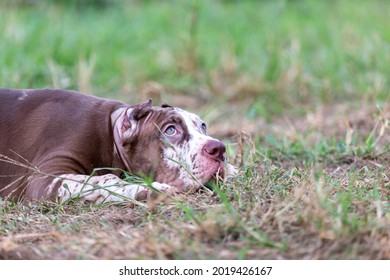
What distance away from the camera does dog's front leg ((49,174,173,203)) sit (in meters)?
4.05

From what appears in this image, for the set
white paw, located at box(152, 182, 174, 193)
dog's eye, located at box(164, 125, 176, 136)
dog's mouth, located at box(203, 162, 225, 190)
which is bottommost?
white paw, located at box(152, 182, 174, 193)

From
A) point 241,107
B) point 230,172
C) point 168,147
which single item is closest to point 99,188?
point 168,147

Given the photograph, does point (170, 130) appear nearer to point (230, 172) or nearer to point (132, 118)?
point (132, 118)

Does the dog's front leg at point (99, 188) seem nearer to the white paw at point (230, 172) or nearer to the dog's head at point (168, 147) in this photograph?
the dog's head at point (168, 147)

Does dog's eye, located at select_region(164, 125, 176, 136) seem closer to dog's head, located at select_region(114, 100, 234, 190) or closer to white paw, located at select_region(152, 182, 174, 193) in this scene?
dog's head, located at select_region(114, 100, 234, 190)

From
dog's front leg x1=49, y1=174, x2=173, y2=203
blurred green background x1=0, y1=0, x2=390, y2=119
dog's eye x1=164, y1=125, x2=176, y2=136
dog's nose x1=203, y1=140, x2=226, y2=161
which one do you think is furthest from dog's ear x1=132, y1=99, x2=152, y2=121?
blurred green background x1=0, y1=0, x2=390, y2=119

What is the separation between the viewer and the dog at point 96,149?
4141 millimetres

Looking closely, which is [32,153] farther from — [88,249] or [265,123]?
A: [265,123]

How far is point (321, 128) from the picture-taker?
648 cm

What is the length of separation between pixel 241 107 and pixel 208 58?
4.02 ft

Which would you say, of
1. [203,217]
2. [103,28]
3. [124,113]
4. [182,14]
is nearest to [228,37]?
[182,14]

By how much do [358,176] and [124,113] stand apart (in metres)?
1.33

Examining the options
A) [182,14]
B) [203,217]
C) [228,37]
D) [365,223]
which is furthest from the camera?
[182,14]

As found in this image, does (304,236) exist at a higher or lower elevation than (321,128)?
higher
